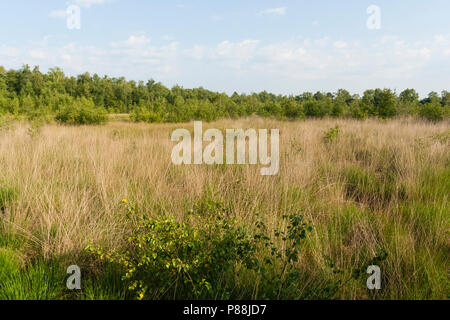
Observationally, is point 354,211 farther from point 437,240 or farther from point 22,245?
point 22,245

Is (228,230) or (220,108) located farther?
(220,108)

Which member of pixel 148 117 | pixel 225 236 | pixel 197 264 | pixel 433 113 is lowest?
pixel 197 264

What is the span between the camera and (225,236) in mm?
1963

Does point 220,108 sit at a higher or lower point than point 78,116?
higher

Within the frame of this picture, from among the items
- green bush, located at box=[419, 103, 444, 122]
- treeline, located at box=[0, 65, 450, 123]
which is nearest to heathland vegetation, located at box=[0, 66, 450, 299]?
green bush, located at box=[419, 103, 444, 122]

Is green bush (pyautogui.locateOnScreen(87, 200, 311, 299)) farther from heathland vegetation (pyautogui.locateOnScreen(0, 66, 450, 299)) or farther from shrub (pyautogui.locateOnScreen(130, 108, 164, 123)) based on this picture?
shrub (pyautogui.locateOnScreen(130, 108, 164, 123))

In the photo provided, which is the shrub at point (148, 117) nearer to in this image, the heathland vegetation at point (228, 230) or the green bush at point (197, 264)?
the heathland vegetation at point (228, 230)

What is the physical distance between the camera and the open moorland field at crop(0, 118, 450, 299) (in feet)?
6.06

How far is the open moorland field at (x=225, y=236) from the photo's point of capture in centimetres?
185

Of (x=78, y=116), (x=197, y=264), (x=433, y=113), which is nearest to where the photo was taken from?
(x=197, y=264)

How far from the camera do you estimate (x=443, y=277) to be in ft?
6.48

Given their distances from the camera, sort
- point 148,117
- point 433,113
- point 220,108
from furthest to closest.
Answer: point 220,108, point 148,117, point 433,113
